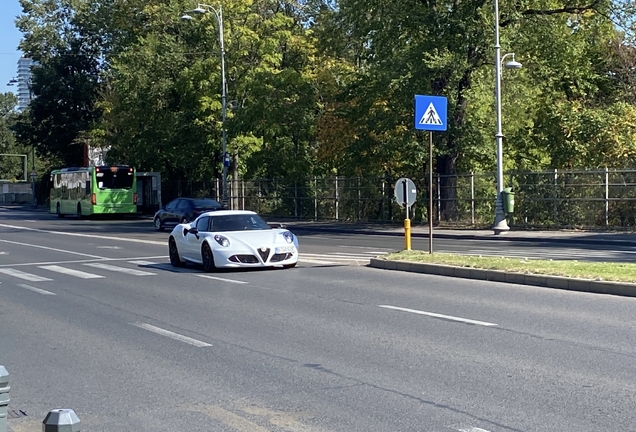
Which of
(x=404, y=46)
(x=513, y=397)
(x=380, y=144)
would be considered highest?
(x=404, y=46)

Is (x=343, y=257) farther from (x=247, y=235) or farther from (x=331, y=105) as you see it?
(x=331, y=105)

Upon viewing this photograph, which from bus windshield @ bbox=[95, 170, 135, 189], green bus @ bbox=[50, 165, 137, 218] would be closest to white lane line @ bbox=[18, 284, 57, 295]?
green bus @ bbox=[50, 165, 137, 218]

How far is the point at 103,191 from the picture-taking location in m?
51.0

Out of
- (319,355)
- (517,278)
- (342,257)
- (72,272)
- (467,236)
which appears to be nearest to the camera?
(319,355)

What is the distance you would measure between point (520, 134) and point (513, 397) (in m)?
32.3

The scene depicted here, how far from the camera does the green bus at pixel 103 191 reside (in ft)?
166

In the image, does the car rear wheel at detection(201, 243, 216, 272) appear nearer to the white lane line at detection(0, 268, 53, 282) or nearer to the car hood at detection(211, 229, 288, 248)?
the car hood at detection(211, 229, 288, 248)

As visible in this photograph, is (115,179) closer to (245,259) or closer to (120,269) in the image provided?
(120,269)

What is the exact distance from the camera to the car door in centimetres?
1811

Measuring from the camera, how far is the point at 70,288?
15516mm

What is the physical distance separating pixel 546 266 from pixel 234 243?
19.7ft

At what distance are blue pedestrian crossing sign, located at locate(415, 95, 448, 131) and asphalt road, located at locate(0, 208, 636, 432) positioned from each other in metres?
4.03

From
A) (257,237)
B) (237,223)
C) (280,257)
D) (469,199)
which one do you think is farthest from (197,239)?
(469,199)

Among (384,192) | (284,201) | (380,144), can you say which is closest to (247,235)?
(380,144)
